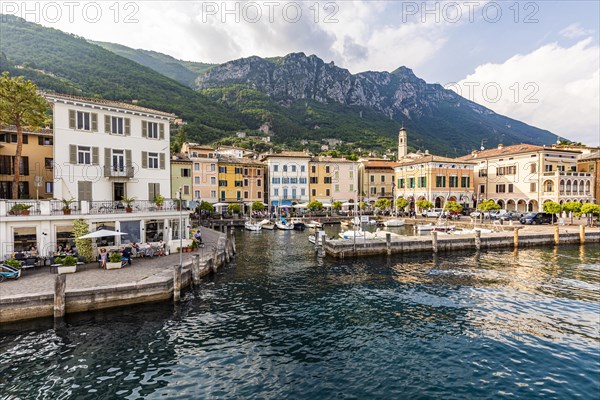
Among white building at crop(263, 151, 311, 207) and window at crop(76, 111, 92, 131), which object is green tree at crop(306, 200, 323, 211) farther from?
window at crop(76, 111, 92, 131)

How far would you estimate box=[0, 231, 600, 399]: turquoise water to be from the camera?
1010cm

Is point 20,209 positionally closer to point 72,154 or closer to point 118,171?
point 72,154

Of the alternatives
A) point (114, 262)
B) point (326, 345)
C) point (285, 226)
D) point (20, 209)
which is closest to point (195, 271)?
point (114, 262)

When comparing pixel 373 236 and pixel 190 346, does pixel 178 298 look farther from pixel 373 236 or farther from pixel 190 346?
pixel 373 236

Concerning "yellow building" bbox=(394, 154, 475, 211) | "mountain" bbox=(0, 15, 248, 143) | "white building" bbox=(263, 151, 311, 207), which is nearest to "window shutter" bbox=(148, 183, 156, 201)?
"white building" bbox=(263, 151, 311, 207)

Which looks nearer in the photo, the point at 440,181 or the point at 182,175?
the point at 182,175

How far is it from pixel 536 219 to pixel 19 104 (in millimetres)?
69883

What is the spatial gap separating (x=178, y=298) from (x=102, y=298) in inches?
147

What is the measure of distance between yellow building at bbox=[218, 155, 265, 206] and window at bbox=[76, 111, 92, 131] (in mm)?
38398

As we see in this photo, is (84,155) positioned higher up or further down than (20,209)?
higher up

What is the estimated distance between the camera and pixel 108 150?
2584 cm

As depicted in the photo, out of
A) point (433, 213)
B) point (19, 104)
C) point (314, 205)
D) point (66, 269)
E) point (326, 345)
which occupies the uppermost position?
point (19, 104)

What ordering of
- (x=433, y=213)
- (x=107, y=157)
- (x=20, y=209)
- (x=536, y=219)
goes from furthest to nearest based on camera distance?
(x=433, y=213) → (x=536, y=219) → (x=107, y=157) → (x=20, y=209)

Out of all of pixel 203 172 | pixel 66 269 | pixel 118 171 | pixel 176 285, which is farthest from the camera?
pixel 203 172
